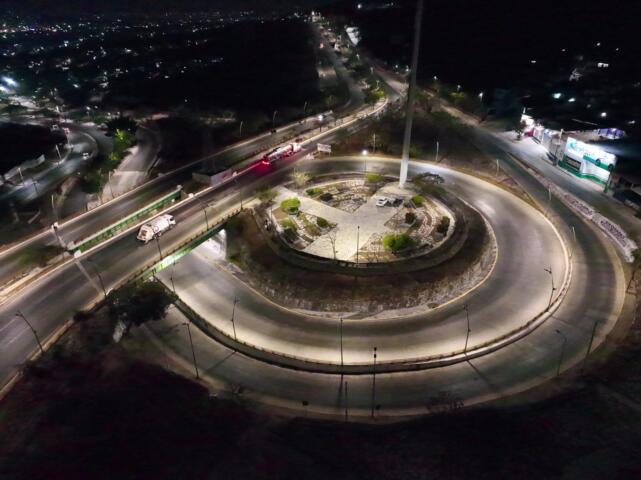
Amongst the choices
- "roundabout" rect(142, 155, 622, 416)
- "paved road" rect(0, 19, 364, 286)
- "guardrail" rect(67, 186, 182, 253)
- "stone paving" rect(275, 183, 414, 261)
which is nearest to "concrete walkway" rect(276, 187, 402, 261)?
"stone paving" rect(275, 183, 414, 261)

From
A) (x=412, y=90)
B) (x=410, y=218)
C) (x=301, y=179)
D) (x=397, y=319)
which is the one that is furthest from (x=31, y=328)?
(x=412, y=90)

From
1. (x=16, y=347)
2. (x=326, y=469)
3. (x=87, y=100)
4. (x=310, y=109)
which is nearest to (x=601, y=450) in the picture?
(x=326, y=469)

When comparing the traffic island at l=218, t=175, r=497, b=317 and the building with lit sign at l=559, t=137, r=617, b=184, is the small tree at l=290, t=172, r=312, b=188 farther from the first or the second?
the building with lit sign at l=559, t=137, r=617, b=184

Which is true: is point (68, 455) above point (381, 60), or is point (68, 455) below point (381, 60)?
below

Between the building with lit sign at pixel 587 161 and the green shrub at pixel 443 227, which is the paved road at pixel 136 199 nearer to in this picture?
the green shrub at pixel 443 227

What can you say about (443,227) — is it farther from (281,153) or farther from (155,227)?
(155,227)

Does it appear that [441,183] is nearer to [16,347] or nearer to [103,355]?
[103,355]

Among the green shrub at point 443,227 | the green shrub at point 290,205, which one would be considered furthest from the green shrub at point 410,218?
the green shrub at point 290,205
